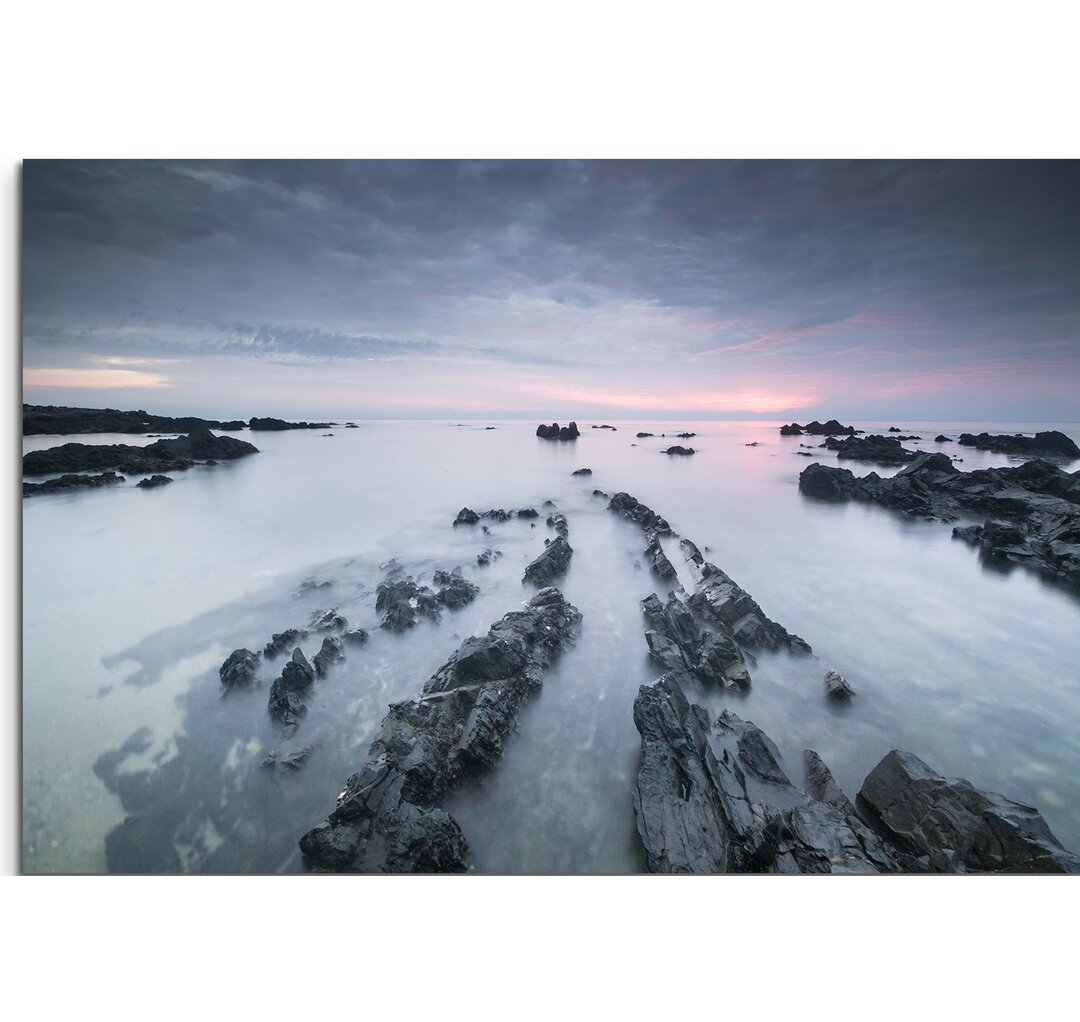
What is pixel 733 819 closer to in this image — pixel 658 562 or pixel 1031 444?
pixel 658 562

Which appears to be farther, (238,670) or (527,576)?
(527,576)

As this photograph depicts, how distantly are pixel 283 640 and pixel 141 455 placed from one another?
5.23m

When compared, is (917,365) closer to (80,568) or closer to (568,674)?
(568,674)

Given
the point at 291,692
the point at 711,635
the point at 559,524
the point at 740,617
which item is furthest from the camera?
the point at 559,524

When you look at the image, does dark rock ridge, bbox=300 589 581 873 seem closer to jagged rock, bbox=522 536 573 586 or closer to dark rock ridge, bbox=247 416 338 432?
jagged rock, bbox=522 536 573 586

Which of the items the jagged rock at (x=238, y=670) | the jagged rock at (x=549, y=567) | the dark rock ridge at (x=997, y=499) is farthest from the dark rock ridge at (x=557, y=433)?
the jagged rock at (x=238, y=670)

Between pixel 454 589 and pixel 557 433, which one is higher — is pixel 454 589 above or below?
below

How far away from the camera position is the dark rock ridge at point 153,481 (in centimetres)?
718

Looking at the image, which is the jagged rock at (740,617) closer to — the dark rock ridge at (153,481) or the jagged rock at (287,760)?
the jagged rock at (287,760)

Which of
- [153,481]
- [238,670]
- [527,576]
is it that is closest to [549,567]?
[527,576]

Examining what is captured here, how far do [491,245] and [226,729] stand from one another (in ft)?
18.9

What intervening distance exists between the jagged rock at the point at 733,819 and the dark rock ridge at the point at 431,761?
1.26 metres

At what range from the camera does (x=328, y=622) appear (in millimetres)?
4828
